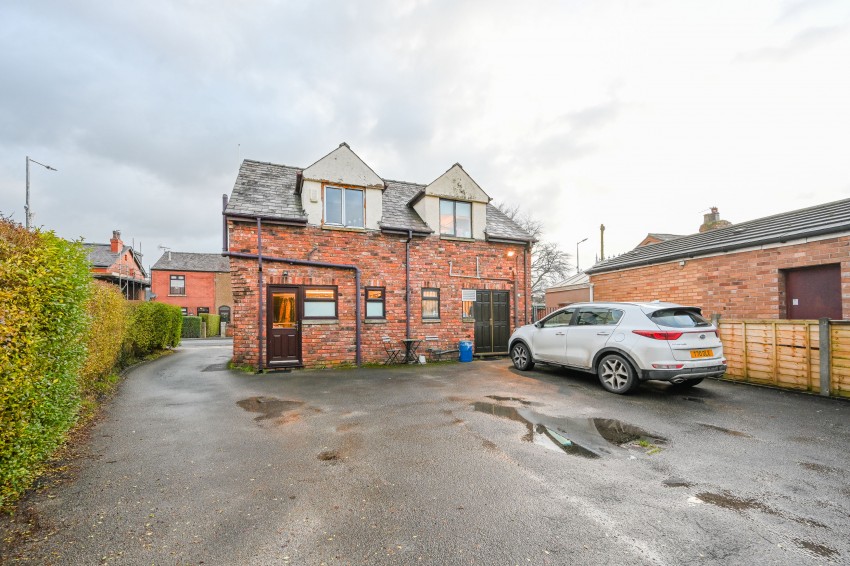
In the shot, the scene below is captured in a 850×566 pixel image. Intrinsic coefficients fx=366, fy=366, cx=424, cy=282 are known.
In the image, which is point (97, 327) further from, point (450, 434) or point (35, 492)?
point (450, 434)

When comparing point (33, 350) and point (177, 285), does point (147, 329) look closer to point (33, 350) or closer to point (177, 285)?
point (33, 350)

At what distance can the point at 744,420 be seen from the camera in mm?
5250

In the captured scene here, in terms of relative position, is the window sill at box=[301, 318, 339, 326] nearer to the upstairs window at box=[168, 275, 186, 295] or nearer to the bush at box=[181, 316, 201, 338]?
the bush at box=[181, 316, 201, 338]

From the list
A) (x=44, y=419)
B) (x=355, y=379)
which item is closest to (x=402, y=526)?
(x=44, y=419)

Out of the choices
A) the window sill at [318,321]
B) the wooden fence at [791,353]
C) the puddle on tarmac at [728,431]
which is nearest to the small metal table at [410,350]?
the window sill at [318,321]

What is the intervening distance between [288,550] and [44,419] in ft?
9.52

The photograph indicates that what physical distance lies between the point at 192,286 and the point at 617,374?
134ft

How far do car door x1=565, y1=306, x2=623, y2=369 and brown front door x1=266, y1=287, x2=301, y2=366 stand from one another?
7116 millimetres

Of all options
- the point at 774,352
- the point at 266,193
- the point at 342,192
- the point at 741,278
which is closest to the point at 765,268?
the point at 741,278

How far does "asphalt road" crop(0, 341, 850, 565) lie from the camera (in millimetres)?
2457

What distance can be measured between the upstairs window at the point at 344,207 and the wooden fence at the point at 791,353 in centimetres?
960

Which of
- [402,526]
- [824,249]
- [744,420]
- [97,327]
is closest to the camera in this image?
[402,526]

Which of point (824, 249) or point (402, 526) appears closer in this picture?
point (402, 526)

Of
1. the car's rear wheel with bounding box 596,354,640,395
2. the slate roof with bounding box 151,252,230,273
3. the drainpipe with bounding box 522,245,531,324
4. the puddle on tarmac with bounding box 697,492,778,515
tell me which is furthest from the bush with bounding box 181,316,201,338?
the puddle on tarmac with bounding box 697,492,778,515
